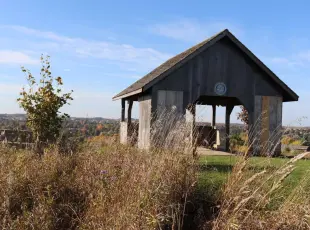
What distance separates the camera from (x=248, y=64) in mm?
13492

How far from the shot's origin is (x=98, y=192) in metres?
4.64

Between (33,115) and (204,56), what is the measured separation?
6.67m

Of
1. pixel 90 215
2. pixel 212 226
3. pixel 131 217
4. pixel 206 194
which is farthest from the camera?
pixel 206 194

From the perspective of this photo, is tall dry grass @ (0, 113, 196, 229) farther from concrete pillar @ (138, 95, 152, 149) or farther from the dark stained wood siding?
the dark stained wood siding

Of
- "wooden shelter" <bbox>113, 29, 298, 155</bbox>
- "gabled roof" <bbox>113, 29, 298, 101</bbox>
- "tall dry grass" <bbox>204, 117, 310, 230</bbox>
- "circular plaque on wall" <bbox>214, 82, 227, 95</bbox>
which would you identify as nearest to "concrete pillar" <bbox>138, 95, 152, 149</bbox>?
"wooden shelter" <bbox>113, 29, 298, 155</bbox>

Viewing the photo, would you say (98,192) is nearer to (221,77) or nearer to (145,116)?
(145,116)

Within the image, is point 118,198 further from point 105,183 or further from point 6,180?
point 6,180

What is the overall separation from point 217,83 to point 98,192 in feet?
30.4

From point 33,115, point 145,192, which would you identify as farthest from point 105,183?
point 33,115

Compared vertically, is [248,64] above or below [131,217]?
above

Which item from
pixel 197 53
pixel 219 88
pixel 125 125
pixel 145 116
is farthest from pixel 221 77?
pixel 125 125

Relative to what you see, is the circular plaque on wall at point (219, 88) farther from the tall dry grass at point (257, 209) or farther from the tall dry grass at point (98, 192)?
the tall dry grass at point (257, 209)

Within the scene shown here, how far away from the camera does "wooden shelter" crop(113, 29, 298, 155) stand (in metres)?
12.5

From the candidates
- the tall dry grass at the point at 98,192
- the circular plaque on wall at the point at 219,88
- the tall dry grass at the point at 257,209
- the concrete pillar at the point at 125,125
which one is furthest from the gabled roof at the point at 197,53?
the tall dry grass at the point at 257,209
